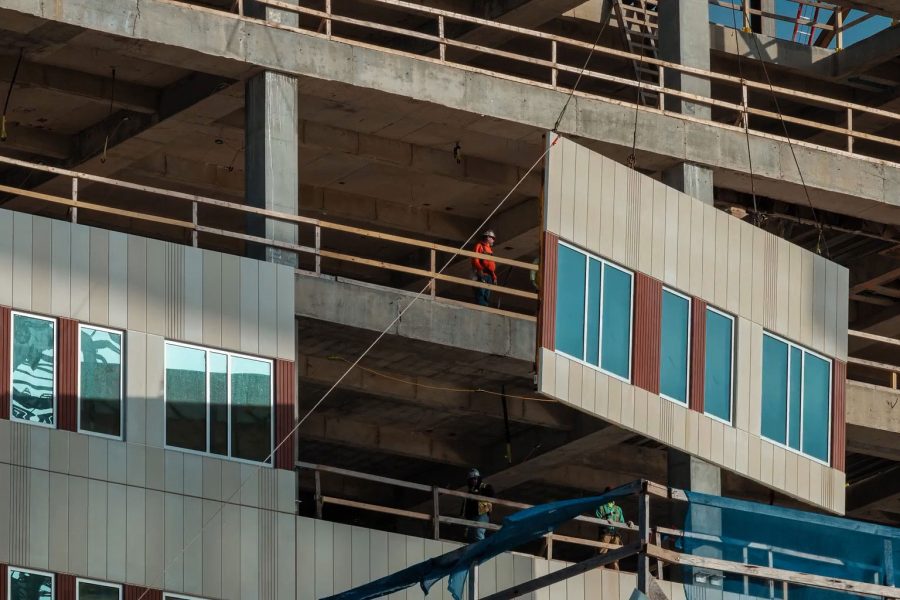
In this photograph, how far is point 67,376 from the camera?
116 feet

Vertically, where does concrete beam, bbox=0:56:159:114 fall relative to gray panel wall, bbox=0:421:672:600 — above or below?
above

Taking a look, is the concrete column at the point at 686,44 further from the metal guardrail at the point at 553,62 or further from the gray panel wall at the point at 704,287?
the gray panel wall at the point at 704,287

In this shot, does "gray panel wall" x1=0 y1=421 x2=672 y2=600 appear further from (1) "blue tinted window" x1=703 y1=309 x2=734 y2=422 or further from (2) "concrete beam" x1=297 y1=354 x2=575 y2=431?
(1) "blue tinted window" x1=703 y1=309 x2=734 y2=422

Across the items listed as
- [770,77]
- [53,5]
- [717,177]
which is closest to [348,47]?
[53,5]

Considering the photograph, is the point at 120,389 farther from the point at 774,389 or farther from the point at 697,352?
the point at 774,389

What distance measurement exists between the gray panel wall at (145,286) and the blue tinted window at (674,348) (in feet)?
19.8

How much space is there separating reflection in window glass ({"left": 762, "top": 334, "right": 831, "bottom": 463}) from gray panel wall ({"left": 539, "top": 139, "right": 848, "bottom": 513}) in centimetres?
19

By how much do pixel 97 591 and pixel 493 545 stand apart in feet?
26.1

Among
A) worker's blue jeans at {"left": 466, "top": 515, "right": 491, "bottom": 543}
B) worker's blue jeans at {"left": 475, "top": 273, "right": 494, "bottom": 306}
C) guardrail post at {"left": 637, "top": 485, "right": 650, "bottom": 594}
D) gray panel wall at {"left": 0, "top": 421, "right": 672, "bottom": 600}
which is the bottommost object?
guardrail post at {"left": 637, "top": 485, "right": 650, "bottom": 594}

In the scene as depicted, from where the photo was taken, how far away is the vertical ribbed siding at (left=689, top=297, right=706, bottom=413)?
3972 centimetres

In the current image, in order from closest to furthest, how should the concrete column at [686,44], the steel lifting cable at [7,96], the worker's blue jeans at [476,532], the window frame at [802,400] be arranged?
the worker's blue jeans at [476,532] → the window frame at [802,400] → the steel lifting cable at [7,96] → the concrete column at [686,44]

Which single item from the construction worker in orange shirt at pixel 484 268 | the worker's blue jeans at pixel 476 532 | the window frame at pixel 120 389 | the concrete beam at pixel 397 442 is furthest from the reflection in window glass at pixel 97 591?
the concrete beam at pixel 397 442

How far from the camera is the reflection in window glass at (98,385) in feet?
117

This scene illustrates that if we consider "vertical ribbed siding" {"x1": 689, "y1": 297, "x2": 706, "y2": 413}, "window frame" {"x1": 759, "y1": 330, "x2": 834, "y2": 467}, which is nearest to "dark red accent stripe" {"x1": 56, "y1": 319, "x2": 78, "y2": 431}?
"vertical ribbed siding" {"x1": 689, "y1": 297, "x2": 706, "y2": 413}
